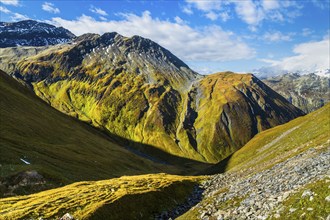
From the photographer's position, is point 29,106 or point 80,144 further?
point 29,106

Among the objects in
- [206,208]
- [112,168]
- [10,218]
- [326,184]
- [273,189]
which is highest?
[326,184]

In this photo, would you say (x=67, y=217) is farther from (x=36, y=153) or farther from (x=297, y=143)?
(x=297, y=143)

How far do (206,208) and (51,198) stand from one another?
Answer: 2270 cm

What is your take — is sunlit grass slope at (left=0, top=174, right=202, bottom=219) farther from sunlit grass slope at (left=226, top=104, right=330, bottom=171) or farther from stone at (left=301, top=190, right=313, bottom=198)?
sunlit grass slope at (left=226, top=104, right=330, bottom=171)

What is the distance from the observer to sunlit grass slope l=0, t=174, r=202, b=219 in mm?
39750

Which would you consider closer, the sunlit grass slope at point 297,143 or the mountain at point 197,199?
the mountain at point 197,199

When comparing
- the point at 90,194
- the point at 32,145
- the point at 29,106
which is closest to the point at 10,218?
Answer: the point at 90,194

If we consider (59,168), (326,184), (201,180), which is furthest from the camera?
(59,168)

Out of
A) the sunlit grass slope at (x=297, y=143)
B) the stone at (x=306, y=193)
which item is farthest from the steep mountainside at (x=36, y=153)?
the stone at (x=306, y=193)

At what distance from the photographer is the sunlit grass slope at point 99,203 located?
39750 mm

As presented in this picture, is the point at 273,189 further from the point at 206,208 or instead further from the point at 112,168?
the point at 112,168

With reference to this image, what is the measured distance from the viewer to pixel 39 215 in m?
38.8

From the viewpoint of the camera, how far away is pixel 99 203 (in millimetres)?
42875

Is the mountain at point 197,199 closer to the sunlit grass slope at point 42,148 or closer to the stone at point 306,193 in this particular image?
the stone at point 306,193
